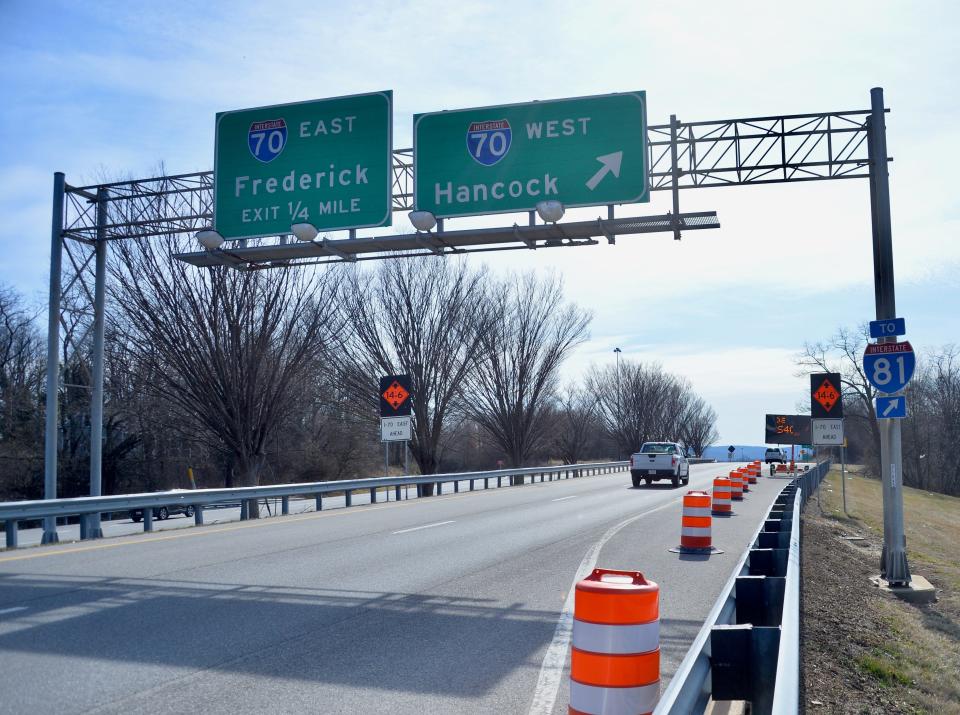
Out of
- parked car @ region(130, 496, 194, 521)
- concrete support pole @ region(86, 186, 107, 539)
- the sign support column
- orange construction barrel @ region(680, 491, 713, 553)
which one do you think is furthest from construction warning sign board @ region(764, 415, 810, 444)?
concrete support pole @ region(86, 186, 107, 539)

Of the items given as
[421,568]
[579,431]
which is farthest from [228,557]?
[579,431]

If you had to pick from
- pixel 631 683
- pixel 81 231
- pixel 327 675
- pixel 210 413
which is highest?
pixel 81 231

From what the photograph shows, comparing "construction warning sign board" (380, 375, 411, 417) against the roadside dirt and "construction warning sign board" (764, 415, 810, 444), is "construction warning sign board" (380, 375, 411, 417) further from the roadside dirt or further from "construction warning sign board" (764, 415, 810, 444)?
"construction warning sign board" (764, 415, 810, 444)

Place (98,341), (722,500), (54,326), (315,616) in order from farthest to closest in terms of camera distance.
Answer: (722,500)
(98,341)
(54,326)
(315,616)

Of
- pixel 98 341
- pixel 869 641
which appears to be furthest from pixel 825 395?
pixel 98 341

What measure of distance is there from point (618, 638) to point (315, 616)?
4.56 meters

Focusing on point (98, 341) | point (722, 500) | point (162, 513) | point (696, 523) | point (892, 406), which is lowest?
point (162, 513)

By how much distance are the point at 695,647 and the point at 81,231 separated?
17.1m

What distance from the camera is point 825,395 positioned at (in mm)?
24391

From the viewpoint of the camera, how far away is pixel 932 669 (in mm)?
8172

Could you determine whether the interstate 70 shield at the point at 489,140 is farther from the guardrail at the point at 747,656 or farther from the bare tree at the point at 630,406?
the bare tree at the point at 630,406

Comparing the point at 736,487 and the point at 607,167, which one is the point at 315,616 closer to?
the point at 607,167

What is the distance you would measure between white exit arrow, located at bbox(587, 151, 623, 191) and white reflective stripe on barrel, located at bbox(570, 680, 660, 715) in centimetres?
1132

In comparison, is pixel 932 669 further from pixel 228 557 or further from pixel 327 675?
pixel 228 557
